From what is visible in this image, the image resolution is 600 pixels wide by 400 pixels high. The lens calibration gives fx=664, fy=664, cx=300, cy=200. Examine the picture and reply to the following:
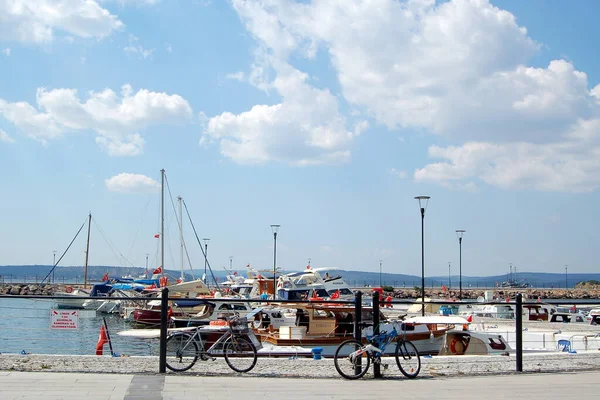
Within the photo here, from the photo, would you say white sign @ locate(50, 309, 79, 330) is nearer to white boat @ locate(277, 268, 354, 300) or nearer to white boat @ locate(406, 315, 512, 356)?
white boat @ locate(406, 315, 512, 356)

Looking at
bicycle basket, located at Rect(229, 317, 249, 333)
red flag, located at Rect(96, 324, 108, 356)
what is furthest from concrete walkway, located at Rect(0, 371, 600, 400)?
red flag, located at Rect(96, 324, 108, 356)

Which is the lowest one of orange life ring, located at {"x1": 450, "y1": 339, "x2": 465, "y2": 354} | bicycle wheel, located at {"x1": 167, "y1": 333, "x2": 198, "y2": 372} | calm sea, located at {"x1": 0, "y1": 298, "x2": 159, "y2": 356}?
calm sea, located at {"x1": 0, "y1": 298, "x2": 159, "y2": 356}

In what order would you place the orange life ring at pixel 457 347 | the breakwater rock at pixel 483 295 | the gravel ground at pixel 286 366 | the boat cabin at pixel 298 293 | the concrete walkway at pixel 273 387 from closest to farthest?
the concrete walkway at pixel 273 387, the gravel ground at pixel 286 366, the orange life ring at pixel 457 347, the boat cabin at pixel 298 293, the breakwater rock at pixel 483 295

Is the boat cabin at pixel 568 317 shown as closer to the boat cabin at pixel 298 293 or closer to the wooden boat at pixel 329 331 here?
the boat cabin at pixel 298 293

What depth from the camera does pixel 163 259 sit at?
59062 mm

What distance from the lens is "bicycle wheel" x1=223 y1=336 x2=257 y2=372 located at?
11.5m

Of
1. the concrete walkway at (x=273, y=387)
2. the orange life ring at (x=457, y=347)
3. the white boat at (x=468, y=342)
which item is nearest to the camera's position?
the concrete walkway at (x=273, y=387)

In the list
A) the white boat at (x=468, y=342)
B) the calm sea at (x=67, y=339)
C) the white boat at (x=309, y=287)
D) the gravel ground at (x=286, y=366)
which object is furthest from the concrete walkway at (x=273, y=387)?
the white boat at (x=309, y=287)

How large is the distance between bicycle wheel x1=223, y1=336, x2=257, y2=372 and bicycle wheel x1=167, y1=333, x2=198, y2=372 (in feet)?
1.85

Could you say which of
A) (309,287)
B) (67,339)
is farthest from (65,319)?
(309,287)

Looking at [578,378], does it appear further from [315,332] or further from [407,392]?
[315,332]

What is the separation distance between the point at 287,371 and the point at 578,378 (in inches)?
193

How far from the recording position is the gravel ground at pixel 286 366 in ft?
36.6

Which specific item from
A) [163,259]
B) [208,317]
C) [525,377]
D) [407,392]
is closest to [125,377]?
[407,392]
